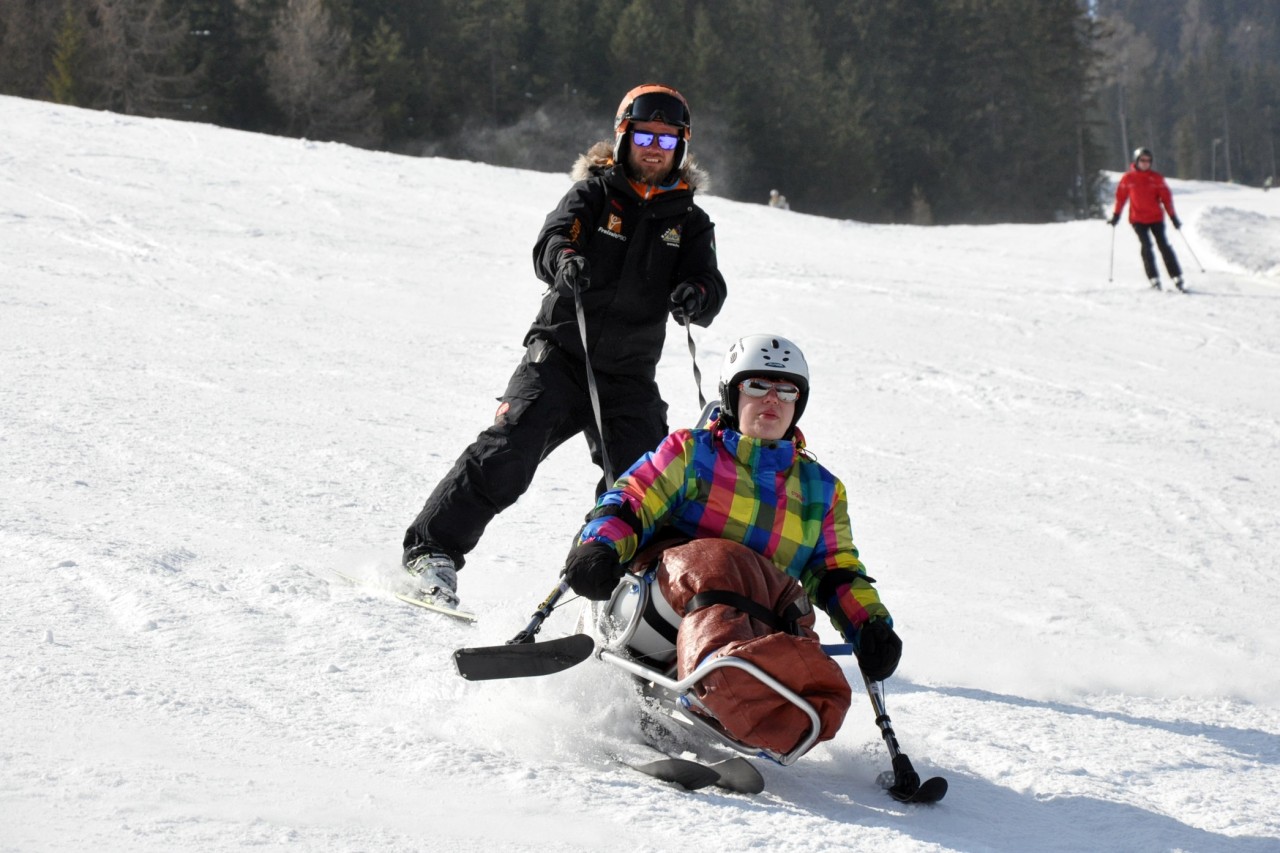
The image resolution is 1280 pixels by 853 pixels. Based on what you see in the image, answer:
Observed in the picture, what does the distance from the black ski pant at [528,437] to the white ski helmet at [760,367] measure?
0.63m

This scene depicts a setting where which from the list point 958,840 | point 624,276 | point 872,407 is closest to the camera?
point 958,840

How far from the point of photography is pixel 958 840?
2.82 meters

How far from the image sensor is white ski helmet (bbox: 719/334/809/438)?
3.61 m

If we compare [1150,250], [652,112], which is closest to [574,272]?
[652,112]

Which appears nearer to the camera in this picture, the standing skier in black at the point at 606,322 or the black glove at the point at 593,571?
the black glove at the point at 593,571

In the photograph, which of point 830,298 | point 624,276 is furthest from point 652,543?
point 830,298

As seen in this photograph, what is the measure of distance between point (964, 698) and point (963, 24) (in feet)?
197

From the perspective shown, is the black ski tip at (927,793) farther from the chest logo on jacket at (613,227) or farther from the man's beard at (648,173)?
the man's beard at (648,173)

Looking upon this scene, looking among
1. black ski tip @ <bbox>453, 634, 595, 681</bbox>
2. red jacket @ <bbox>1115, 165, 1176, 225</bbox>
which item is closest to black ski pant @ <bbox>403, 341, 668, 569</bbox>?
black ski tip @ <bbox>453, 634, 595, 681</bbox>

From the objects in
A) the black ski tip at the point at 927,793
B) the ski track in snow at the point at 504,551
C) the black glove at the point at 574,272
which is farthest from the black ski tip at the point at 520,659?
the black glove at the point at 574,272

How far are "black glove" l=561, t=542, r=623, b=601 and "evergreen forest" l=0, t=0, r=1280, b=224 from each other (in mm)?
38653

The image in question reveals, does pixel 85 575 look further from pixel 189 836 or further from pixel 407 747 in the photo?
pixel 189 836

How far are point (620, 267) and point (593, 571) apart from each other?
1334mm

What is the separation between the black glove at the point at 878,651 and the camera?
3227mm
